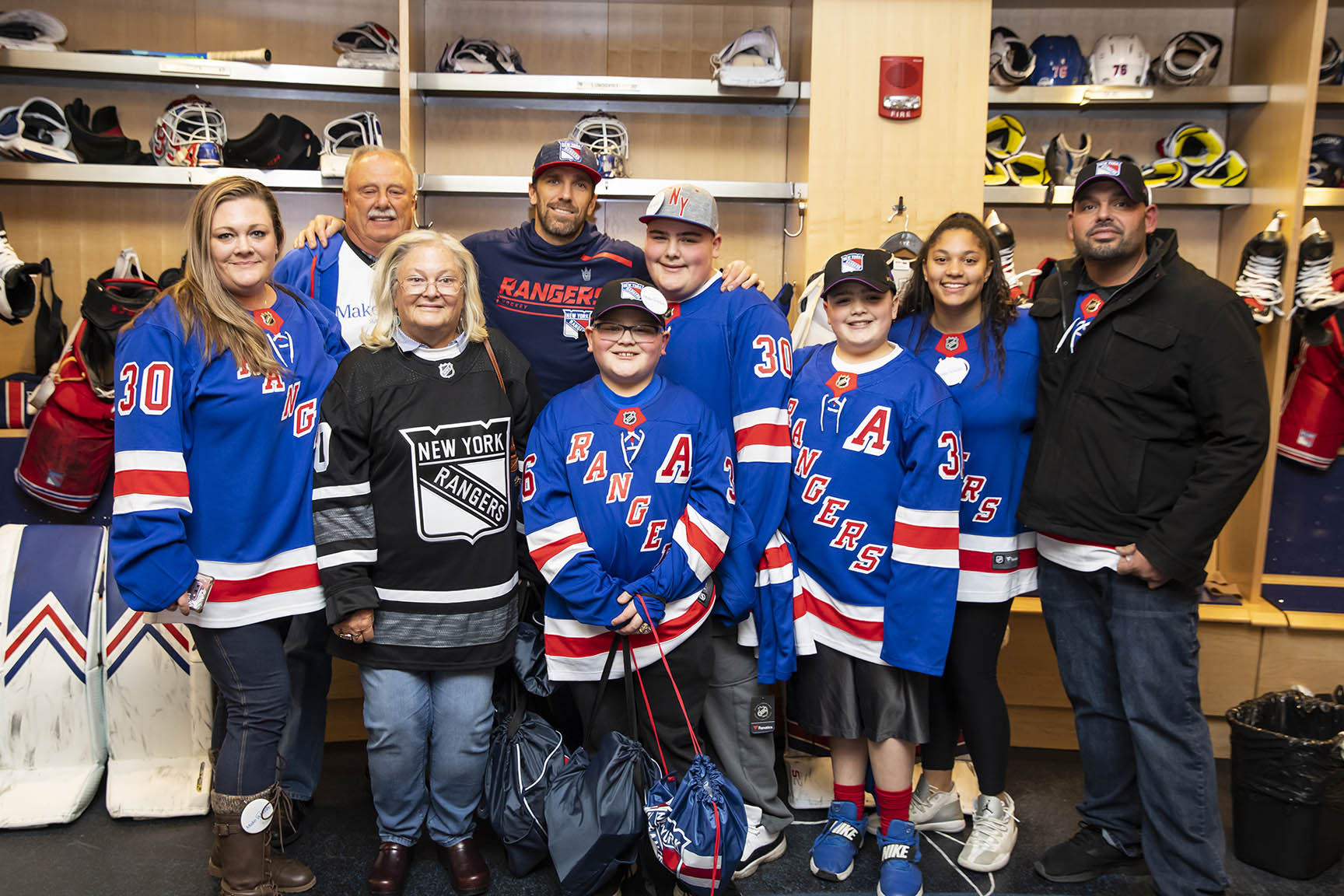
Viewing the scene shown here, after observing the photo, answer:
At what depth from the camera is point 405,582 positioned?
2.21 m

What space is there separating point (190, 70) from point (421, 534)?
85.9 inches

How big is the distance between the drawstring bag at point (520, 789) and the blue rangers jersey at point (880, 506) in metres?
0.72

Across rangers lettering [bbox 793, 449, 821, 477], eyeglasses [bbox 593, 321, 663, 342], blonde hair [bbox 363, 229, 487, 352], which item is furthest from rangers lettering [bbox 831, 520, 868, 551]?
blonde hair [bbox 363, 229, 487, 352]

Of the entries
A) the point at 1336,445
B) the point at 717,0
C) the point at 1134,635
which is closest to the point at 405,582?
the point at 1134,635

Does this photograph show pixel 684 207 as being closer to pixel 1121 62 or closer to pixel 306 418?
pixel 306 418

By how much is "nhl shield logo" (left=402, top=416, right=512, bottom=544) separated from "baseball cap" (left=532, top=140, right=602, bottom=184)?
2.45 ft

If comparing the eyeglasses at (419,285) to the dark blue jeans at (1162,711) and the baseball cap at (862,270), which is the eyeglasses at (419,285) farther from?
the dark blue jeans at (1162,711)

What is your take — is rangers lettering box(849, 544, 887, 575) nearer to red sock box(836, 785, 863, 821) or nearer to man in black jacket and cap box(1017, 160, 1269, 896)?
man in black jacket and cap box(1017, 160, 1269, 896)

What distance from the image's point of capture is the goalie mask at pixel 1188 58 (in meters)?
3.50

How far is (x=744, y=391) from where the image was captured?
2393 millimetres

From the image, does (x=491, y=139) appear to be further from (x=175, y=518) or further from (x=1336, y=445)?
(x=1336, y=445)

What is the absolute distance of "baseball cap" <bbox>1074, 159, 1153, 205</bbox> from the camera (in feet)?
7.26

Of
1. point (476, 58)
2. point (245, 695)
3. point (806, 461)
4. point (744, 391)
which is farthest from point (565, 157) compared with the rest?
point (245, 695)

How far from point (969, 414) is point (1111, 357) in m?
0.34
